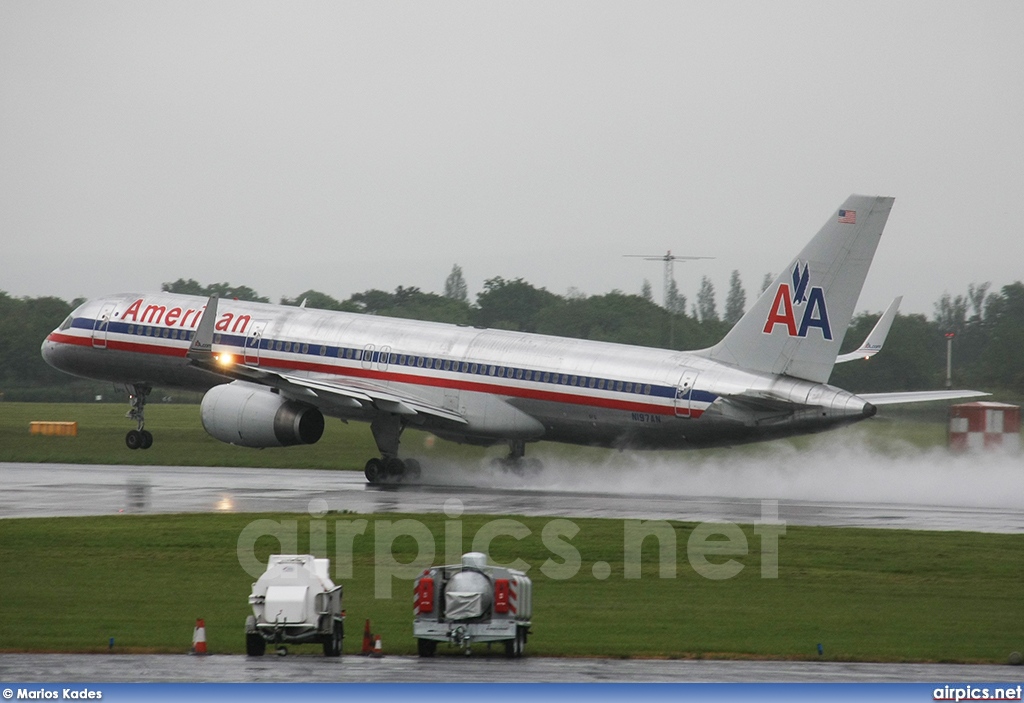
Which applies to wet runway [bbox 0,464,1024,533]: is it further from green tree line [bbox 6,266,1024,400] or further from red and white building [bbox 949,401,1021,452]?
green tree line [bbox 6,266,1024,400]

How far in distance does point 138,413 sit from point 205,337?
31.7 ft

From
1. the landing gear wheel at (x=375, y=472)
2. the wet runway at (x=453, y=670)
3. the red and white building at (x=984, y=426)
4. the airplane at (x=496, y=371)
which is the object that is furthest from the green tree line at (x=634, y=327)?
the wet runway at (x=453, y=670)

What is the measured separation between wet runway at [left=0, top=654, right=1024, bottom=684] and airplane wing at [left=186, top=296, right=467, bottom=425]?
23.7m

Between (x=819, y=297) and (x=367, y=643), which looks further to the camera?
(x=819, y=297)

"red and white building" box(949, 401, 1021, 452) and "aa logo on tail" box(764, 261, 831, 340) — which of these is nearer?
"aa logo on tail" box(764, 261, 831, 340)

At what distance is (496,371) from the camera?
43844mm

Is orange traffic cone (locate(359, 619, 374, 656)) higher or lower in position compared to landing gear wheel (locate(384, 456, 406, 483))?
lower

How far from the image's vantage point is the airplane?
3862 centimetres

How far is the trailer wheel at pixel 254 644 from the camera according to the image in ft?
61.2

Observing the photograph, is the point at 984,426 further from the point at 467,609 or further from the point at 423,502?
Answer: the point at 467,609

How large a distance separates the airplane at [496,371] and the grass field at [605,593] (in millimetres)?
7942

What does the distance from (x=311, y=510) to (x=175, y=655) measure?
53.0 ft

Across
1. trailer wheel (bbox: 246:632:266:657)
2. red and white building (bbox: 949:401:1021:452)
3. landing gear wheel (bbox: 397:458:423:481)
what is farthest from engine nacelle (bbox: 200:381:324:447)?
trailer wheel (bbox: 246:632:266:657)

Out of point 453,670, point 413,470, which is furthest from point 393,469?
point 453,670
